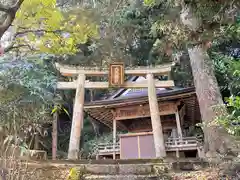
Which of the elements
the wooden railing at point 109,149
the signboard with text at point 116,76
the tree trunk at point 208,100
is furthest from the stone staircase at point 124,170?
the wooden railing at point 109,149

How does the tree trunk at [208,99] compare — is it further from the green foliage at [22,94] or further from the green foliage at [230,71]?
the green foliage at [22,94]

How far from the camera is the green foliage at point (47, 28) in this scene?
499cm

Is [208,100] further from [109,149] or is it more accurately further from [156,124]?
[109,149]

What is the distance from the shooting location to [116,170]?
14.9 feet

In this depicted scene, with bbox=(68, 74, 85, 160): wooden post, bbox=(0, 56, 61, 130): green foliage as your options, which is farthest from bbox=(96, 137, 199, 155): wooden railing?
bbox=(0, 56, 61, 130): green foliage

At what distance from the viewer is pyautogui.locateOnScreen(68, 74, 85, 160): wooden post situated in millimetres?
6755

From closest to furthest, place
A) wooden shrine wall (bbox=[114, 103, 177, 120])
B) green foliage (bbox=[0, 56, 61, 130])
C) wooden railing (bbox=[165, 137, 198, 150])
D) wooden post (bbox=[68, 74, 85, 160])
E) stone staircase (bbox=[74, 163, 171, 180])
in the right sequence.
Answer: stone staircase (bbox=[74, 163, 171, 180]), green foliage (bbox=[0, 56, 61, 130]), wooden post (bbox=[68, 74, 85, 160]), wooden railing (bbox=[165, 137, 198, 150]), wooden shrine wall (bbox=[114, 103, 177, 120])

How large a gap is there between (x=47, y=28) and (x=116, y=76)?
10.6ft

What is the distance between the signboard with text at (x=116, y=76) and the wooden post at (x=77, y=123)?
88cm

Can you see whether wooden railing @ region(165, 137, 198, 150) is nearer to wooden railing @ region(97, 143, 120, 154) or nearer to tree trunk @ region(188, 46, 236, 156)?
wooden railing @ region(97, 143, 120, 154)

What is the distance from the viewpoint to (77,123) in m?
7.14

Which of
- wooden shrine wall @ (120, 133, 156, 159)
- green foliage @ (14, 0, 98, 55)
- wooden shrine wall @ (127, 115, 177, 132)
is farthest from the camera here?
wooden shrine wall @ (127, 115, 177, 132)

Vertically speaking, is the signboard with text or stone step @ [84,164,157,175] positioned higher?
the signboard with text

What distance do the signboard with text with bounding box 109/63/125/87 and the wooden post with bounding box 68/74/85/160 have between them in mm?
884
